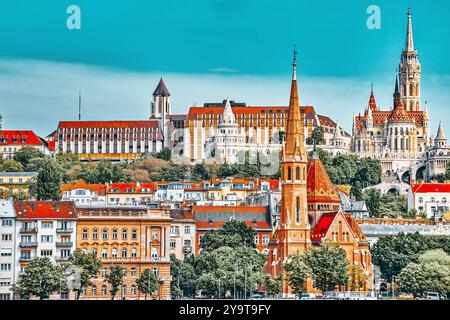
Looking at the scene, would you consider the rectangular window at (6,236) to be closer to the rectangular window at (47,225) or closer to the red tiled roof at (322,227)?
the rectangular window at (47,225)

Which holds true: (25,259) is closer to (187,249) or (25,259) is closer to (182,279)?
(182,279)

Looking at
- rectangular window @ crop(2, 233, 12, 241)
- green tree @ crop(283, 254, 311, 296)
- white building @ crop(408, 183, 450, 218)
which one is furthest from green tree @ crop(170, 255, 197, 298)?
white building @ crop(408, 183, 450, 218)

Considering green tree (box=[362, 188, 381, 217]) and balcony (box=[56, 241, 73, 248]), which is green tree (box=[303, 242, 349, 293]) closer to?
balcony (box=[56, 241, 73, 248])

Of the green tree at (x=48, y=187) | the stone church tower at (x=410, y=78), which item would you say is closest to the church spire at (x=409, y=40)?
the stone church tower at (x=410, y=78)

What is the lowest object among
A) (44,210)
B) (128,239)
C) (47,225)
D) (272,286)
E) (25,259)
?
(272,286)

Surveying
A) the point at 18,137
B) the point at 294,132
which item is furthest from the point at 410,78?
the point at 294,132
